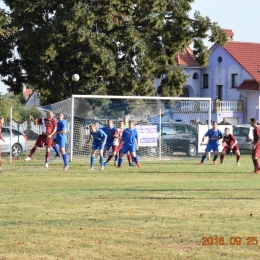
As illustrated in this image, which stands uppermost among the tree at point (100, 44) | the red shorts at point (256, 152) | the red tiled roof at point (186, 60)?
the red tiled roof at point (186, 60)

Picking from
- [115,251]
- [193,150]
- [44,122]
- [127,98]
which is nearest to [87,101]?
[127,98]

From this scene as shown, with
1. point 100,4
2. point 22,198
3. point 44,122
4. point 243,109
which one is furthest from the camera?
point 243,109

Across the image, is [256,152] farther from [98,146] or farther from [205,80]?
[205,80]

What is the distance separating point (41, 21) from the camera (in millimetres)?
38281

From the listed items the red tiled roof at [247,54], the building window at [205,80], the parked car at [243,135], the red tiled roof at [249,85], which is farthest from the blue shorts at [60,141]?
the building window at [205,80]

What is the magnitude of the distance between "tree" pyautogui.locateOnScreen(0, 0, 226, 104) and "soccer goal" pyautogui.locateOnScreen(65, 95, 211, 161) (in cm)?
214

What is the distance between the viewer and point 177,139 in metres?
35.6

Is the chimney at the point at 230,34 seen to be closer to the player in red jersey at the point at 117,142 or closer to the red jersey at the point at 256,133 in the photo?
the player in red jersey at the point at 117,142

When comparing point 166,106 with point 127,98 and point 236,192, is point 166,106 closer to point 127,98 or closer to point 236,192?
point 127,98

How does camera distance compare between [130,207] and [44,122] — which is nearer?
[130,207]

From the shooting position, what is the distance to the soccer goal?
33.8m

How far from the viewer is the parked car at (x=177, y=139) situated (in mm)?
35037

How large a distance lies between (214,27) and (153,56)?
3.52m

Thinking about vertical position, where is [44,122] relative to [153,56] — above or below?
below
